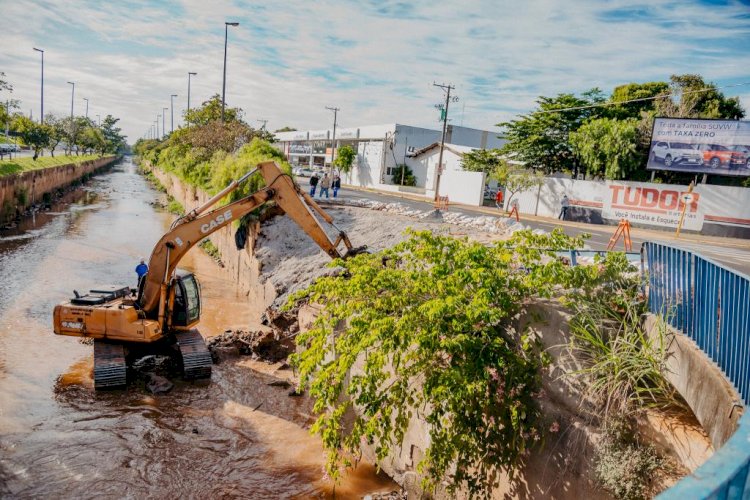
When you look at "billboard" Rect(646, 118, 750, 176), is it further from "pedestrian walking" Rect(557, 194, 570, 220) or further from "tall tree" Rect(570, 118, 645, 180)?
"pedestrian walking" Rect(557, 194, 570, 220)

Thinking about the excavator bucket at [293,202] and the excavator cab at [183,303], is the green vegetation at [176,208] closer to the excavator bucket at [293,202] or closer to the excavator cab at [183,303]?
the excavator cab at [183,303]

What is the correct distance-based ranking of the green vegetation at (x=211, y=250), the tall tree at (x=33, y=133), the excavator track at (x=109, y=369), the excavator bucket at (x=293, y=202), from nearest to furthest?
1. the excavator track at (x=109, y=369)
2. the excavator bucket at (x=293, y=202)
3. the green vegetation at (x=211, y=250)
4. the tall tree at (x=33, y=133)

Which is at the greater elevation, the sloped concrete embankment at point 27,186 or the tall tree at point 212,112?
the tall tree at point 212,112

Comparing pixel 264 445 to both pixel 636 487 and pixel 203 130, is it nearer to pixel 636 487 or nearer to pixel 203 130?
pixel 636 487

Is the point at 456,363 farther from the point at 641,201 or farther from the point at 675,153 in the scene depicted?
the point at 641,201

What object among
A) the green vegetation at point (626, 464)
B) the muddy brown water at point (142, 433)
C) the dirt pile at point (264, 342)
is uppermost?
the green vegetation at point (626, 464)

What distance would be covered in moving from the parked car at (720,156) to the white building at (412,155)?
16.2 m

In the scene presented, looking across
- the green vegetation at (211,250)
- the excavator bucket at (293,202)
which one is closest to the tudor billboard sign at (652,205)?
the green vegetation at (211,250)

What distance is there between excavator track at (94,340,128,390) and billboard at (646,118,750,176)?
2923 cm

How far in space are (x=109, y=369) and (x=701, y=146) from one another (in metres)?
30.4

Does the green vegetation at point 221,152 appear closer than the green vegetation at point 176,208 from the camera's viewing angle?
Yes

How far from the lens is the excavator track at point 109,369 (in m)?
11.0

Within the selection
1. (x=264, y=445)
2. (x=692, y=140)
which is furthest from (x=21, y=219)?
(x=692, y=140)

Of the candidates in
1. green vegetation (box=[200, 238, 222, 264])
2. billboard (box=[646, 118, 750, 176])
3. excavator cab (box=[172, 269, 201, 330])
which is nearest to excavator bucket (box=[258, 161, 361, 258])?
excavator cab (box=[172, 269, 201, 330])
